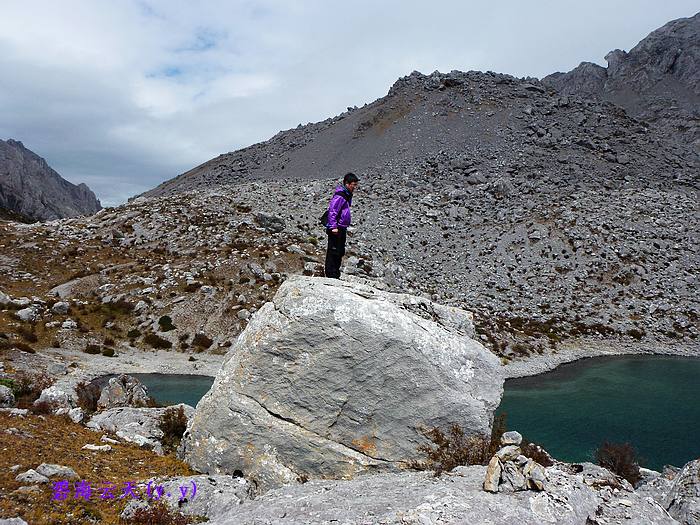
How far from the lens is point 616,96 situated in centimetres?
14512

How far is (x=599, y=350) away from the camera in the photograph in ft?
148

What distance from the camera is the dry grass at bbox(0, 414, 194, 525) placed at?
7.90 meters

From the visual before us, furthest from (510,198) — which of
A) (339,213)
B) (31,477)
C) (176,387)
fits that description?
(31,477)

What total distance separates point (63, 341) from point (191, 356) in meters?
9.74

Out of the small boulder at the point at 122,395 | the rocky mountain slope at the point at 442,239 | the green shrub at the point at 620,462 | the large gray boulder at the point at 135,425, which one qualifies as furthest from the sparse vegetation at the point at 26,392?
the green shrub at the point at 620,462

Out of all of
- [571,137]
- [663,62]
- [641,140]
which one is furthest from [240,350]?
[663,62]

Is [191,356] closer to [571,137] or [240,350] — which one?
[240,350]

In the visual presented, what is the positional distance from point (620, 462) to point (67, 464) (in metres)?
21.4

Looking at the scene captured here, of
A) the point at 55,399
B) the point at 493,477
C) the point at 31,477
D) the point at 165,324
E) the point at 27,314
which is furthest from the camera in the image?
the point at 165,324

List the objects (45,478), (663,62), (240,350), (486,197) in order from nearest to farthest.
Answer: (45,478) → (240,350) → (486,197) → (663,62)

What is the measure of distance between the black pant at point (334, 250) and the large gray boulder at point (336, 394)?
2084 mm

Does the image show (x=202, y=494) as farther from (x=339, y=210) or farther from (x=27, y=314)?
(x=27, y=314)

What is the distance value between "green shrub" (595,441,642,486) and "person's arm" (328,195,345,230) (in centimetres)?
1683

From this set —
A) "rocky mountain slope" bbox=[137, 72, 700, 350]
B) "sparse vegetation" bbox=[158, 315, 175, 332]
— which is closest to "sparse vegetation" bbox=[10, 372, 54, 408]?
"sparse vegetation" bbox=[158, 315, 175, 332]
